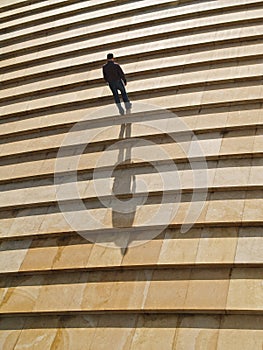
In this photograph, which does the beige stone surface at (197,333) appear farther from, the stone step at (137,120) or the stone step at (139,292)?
the stone step at (137,120)

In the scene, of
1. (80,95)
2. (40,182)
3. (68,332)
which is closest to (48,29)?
(80,95)

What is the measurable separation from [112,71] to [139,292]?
4638mm

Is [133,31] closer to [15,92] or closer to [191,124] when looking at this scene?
[15,92]

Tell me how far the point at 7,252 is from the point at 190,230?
3.41 metres

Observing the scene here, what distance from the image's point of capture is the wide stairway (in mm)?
7047

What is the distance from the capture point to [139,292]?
24.0ft

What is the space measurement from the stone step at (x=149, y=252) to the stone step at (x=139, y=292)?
0.41 feet

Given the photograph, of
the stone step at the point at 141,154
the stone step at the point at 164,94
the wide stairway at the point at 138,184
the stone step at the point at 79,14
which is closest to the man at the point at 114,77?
the wide stairway at the point at 138,184

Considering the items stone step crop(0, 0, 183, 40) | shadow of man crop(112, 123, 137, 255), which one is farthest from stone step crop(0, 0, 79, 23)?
shadow of man crop(112, 123, 137, 255)

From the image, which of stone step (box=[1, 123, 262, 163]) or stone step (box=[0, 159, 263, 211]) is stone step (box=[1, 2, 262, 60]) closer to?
stone step (box=[1, 123, 262, 163])

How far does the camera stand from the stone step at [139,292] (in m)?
6.81

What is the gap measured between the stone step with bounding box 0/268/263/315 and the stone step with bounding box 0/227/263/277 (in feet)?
0.41

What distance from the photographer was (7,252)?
8859 millimetres

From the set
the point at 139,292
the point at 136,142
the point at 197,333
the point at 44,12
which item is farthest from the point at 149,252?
the point at 44,12
